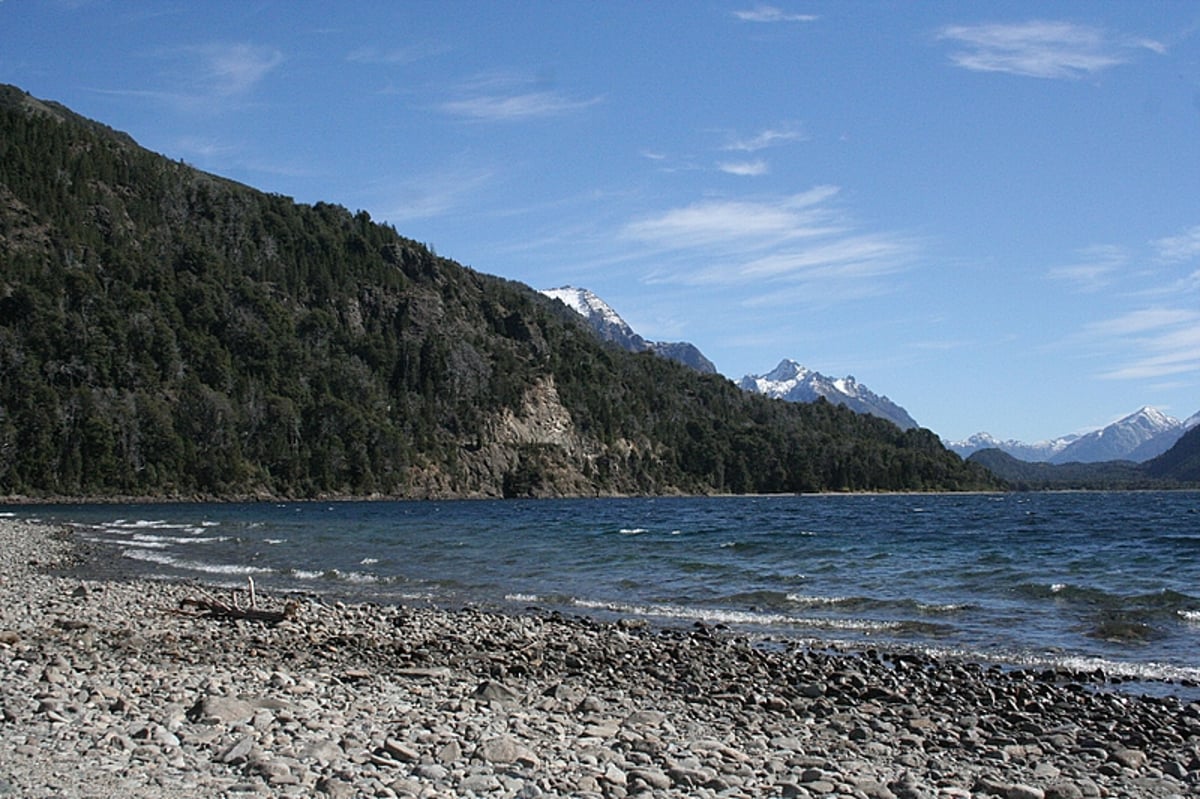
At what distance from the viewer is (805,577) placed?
31453mm

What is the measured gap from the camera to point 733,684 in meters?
14.5

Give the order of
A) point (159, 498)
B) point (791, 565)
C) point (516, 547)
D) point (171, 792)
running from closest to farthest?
point (171, 792)
point (791, 565)
point (516, 547)
point (159, 498)

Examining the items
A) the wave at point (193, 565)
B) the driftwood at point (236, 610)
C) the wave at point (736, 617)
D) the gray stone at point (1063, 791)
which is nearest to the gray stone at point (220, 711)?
the gray stone at point (1063, 791)

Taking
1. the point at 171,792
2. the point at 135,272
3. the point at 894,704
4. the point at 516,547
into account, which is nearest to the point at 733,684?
the point at 894,704

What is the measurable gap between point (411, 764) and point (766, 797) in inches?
141

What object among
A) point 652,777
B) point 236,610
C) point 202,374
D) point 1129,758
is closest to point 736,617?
point 236,610

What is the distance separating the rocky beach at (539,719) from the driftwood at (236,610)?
82cm

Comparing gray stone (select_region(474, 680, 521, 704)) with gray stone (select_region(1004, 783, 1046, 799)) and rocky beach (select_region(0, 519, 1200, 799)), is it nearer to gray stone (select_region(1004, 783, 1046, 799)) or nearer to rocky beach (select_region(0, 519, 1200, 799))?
rocky beach (select_region(0, 519, 1200, 799))

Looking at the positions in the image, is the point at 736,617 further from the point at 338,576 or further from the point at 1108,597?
the point at 338,576

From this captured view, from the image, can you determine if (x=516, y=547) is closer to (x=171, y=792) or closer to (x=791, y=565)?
(x=791, y=565)

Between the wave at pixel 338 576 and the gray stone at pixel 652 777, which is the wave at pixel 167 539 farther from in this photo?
the gray stone at pixel 652 777

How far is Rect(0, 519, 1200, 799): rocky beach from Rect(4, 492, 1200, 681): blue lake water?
374 cm

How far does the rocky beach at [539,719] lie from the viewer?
367 inches

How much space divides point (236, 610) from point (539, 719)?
11.4 m
